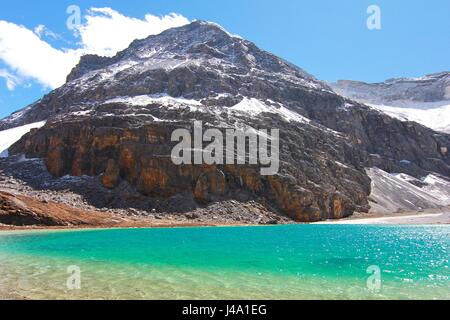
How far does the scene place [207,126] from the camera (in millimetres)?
129875

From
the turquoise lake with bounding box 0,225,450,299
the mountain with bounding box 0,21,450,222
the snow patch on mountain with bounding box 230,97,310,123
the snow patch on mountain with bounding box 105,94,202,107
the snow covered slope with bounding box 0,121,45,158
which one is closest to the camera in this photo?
the turquoise lake with bounding box 0,225,450,299

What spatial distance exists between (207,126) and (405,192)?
270 ft

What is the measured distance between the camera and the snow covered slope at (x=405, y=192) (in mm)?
150125

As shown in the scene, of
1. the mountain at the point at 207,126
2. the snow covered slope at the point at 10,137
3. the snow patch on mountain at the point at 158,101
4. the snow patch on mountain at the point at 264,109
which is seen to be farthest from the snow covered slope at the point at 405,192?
the snow covered slope at the point at 10,137

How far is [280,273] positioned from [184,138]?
9822 cm

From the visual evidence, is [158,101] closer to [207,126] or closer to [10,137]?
[207,126]

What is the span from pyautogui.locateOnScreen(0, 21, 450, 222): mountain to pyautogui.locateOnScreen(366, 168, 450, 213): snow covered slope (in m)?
5.73

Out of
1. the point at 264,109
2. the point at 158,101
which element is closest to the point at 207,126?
the point at 158,101

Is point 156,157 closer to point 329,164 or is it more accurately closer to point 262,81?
point 329,164

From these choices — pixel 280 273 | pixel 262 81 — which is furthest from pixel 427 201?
pixel 280 273

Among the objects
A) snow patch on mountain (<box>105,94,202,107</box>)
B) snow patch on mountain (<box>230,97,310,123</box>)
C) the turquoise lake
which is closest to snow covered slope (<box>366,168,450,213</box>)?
snow patch on mountain (<box>230,97,310,123</box>)

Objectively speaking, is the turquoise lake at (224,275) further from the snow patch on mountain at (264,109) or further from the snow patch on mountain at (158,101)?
the snow patch on mountain at (264,109)

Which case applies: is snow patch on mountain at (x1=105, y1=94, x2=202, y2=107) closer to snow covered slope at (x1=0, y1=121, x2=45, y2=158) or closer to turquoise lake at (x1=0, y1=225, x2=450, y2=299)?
snow covered slope at (x1=0, y1=121, x2=45, y2=158)

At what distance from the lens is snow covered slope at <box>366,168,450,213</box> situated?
150 m
